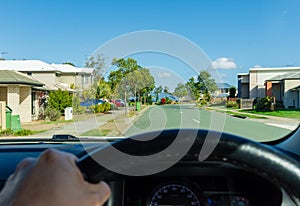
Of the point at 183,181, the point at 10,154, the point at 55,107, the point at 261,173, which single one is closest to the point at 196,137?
the point at 261,173

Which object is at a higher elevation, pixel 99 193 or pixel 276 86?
pixel 276 86

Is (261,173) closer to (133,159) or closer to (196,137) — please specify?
(196,137)

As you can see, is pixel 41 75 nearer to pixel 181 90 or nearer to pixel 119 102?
pixel 119 102

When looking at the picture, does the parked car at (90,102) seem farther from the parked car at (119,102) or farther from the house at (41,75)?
the house at (41,75)

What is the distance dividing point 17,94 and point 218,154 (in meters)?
25.3

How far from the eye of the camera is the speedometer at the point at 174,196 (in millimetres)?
1729

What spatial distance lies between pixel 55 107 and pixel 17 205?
2476cm

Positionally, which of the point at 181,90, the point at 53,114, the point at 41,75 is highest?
the point at 41,75

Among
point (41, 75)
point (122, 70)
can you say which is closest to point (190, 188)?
point (122, 70)

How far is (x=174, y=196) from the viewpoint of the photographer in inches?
70.5

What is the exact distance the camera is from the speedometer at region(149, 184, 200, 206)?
5.67 feet

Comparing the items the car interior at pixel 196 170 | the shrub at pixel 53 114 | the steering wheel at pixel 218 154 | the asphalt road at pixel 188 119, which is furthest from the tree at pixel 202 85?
the shrub at pixel 53 114

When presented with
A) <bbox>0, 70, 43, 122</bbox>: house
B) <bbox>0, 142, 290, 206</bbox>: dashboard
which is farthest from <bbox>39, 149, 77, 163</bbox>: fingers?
<bbox>0, 70, 43, 122</bbox>: house

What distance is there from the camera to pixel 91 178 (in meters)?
0.95
